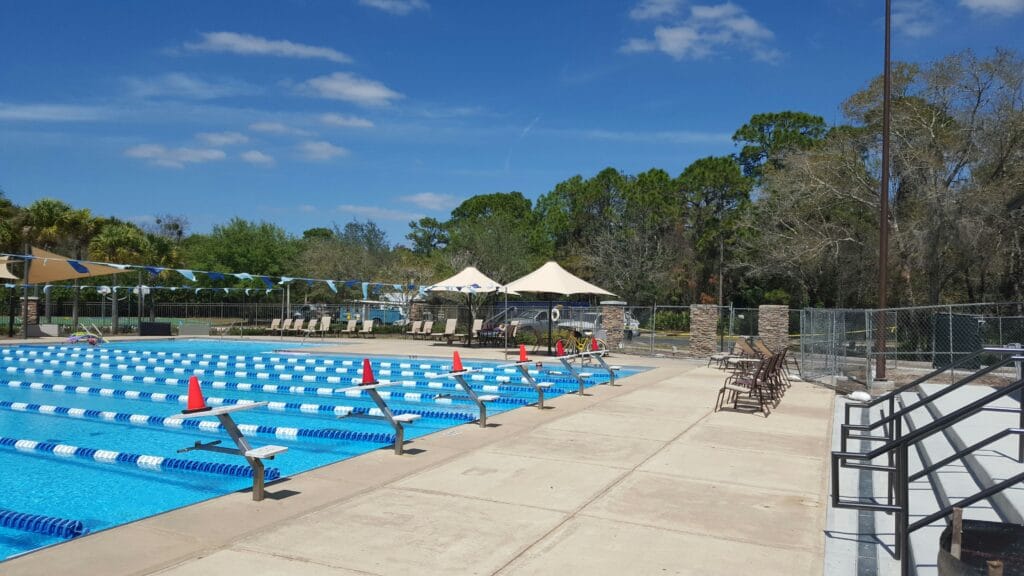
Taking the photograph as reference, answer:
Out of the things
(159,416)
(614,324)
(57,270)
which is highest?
(57,270)

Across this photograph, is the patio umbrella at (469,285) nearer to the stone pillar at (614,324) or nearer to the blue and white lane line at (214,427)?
the stone pillar at (614,324)

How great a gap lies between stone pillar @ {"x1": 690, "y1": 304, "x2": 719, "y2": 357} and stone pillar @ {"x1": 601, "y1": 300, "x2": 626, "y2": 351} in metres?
2.49

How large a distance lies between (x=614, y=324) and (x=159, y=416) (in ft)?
50.5

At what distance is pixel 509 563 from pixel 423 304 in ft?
97.7

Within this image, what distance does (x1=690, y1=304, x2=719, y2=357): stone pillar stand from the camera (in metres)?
22.2

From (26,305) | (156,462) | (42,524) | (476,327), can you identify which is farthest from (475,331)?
(42,524)

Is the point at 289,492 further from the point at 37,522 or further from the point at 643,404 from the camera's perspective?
the point at 643,404

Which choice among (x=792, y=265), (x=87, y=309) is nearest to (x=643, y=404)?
(x=792, y=265)

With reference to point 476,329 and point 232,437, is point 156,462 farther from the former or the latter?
point 476,329

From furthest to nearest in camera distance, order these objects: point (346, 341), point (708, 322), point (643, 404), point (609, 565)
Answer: point (346, 341) → point (708, 322) → point (643, 404) → point (609, 565)

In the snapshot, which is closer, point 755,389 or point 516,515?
point 516,515

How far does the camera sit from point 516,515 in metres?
5.79

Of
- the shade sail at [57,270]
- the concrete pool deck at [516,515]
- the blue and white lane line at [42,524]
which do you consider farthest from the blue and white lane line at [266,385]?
the shade sail at [57,270]

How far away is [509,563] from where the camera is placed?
4.73m
